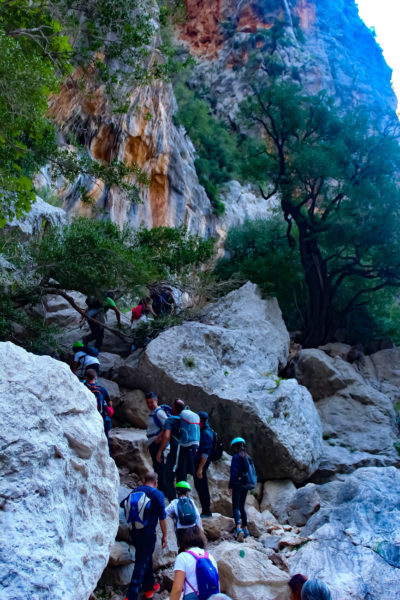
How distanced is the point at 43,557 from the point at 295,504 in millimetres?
5865

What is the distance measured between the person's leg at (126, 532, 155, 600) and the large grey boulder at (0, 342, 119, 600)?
51cm

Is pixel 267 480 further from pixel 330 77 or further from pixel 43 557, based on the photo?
pixel 330 77

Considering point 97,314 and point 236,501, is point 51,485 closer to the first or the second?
point 236,501

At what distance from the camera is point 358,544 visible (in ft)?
18.4

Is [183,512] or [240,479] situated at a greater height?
[240,479]

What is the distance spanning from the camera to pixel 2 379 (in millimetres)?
4098

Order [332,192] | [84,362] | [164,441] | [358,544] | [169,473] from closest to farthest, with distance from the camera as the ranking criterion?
[358,544] < [164,441] < [169,473] < [84,362] < [332,192]

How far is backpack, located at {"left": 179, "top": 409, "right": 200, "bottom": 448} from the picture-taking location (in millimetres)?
6395

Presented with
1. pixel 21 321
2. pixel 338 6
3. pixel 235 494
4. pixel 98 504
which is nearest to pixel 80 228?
pixel 21 321

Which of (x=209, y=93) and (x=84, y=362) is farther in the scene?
(x=209, y=93)

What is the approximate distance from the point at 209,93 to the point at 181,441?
142ft

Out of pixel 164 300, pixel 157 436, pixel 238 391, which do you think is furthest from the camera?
pixel 164 300

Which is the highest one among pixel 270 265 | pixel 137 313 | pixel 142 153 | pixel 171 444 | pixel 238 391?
pixel 142 153

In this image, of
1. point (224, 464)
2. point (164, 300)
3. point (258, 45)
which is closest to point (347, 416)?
point (224, 464)
